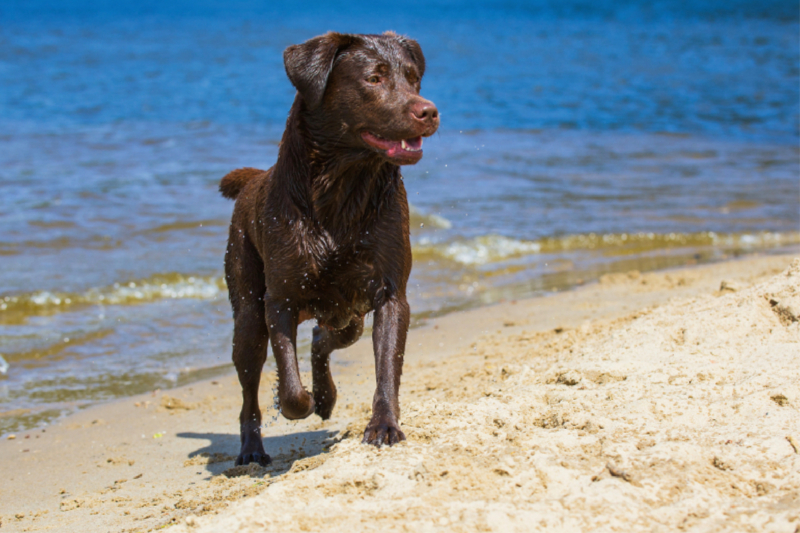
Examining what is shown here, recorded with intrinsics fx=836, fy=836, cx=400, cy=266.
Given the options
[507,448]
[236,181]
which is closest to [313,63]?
[236,181]

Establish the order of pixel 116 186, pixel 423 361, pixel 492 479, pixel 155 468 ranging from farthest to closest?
pixel 116 186
pixel 423 361
pixel 155 468
pixel 492 479

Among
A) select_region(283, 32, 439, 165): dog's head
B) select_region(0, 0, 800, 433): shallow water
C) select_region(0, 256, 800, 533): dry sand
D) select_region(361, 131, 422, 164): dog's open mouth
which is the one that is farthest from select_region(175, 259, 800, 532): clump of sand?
select_region(0, 0, 800, 433): shallow water

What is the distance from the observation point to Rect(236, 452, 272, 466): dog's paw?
15.0ft

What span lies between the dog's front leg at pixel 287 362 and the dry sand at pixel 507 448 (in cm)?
27

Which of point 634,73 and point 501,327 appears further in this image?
point 634,73

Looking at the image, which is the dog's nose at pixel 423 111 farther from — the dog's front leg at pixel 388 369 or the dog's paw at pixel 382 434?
the dog's paw at pixel 382 434

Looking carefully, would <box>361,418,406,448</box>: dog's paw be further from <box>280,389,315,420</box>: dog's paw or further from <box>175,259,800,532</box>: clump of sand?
<box>280,389,315,420</box>: dog's paw

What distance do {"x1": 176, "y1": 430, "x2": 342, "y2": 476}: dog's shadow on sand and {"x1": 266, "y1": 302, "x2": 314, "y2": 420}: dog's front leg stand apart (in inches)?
16.8

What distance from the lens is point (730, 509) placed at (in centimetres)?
274

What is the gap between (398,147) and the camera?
381 cm

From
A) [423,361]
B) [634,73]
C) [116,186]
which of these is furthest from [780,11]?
[423,361]

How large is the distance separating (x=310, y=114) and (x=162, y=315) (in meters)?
4.42

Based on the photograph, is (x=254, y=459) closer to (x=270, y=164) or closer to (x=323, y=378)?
(x=323, y=378)

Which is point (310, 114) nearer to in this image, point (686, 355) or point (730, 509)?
point (686, 355)
